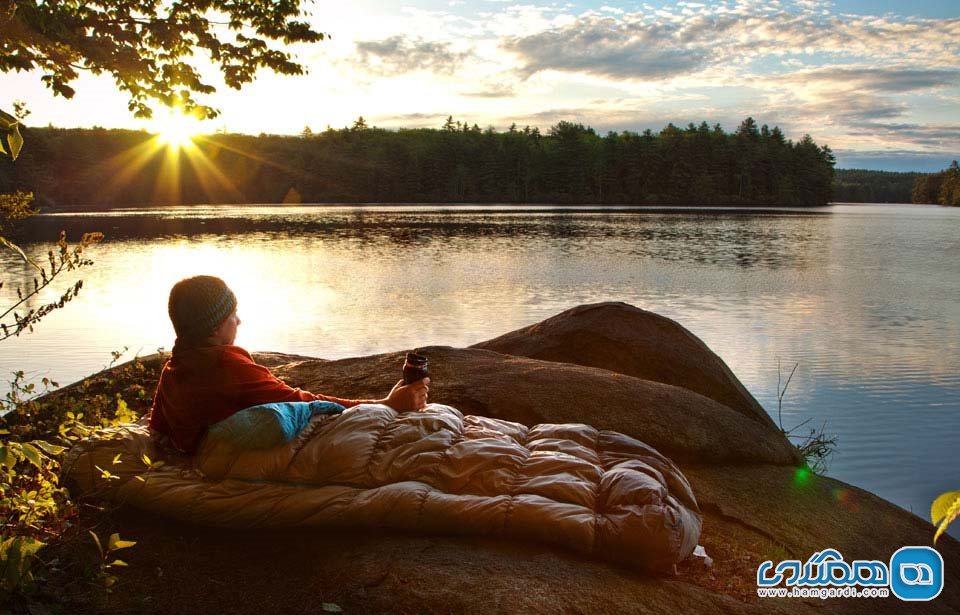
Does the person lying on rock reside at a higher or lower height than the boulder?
higher

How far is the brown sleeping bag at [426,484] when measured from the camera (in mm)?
3174

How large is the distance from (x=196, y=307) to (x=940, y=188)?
14766cm

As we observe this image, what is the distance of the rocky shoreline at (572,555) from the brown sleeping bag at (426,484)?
4.7 inches

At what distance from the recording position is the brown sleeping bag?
10.4 feet

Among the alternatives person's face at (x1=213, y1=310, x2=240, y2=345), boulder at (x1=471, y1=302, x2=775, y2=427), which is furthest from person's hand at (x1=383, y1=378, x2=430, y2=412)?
boulder at (x1=471, y1=302, x2=775, y2=427)

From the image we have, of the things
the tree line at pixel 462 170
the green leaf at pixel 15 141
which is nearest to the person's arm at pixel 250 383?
the green leaf at pixel 15 141

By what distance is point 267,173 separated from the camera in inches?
4286

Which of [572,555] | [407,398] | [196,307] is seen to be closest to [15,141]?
[196,307]

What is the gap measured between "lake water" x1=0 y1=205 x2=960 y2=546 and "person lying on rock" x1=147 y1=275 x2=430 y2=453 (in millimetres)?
5948

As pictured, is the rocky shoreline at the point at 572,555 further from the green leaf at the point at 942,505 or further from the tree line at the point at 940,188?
the tree line at the point at 940,188

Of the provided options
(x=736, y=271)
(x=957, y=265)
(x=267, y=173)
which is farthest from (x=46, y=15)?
(x=267, y=173)

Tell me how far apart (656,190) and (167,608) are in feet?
318

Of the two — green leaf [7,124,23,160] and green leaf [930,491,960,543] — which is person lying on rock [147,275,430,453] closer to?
green leaf [7,124,23,160]

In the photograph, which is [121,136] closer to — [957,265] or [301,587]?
[957,265]
